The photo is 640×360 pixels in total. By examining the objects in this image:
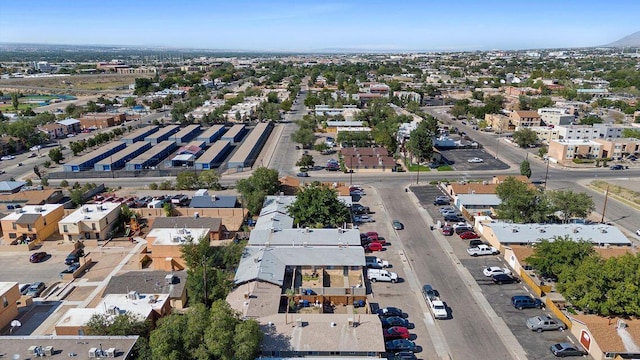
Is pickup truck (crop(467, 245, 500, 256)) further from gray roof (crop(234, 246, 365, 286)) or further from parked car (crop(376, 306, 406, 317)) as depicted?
parked car (crop(376, 306, 406, 317))

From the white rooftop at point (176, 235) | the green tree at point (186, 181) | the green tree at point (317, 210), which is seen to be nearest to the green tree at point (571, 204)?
the green tree at point (317, 210)

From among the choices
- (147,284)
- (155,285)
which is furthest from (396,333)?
(147,284)

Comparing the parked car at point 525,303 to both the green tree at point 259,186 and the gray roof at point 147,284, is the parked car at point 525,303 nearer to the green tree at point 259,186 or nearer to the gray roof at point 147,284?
the gray roof at point 147,284

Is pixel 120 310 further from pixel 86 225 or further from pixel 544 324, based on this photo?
pixel 544 324

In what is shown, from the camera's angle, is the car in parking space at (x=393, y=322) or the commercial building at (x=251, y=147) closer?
the car in parking space at (x=393, y=322)

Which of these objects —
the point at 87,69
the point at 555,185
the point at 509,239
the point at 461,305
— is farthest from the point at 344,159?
the point at 87,69

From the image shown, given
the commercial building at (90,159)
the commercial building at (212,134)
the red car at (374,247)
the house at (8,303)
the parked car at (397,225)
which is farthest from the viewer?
the commercial building at (212,134)

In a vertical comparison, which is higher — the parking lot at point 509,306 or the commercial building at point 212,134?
the commercial building at point 212,134
